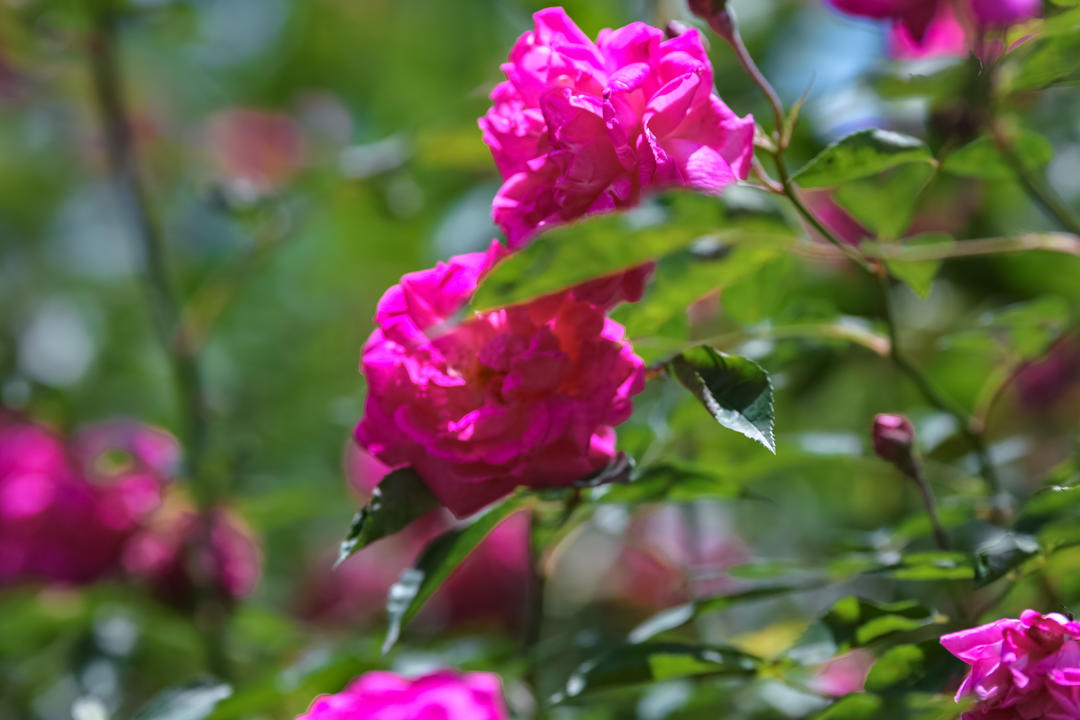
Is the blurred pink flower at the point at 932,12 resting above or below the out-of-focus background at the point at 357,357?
above

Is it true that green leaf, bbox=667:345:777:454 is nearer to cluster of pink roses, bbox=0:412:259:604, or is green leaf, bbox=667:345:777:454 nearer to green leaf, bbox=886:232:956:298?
green leaf, bbox=886:232:956:298

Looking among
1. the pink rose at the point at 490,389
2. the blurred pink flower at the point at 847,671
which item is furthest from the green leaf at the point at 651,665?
the blurred pink flower at the point at 847,671

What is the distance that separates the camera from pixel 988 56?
75 cm

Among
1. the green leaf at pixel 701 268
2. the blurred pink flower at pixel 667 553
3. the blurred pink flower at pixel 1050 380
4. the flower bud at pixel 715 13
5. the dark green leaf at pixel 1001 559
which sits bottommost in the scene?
the blurred pink flower at pixel 667 553

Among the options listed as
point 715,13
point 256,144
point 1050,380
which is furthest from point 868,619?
point 256,144

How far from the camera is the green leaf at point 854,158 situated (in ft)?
2.03

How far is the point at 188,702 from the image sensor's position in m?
0.75

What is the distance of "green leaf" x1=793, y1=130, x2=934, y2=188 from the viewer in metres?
0.62

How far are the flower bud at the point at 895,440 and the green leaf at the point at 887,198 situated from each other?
0.54 ft

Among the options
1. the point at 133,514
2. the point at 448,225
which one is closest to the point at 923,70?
the point at 448,225

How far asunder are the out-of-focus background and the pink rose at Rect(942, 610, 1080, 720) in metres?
0.17

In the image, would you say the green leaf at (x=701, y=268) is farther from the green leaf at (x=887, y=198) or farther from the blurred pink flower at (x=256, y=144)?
the blurred pink flower at (x=256, y=144)

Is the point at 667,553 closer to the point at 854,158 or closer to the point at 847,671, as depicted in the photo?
the point at 847,671

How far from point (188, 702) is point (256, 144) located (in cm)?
233
